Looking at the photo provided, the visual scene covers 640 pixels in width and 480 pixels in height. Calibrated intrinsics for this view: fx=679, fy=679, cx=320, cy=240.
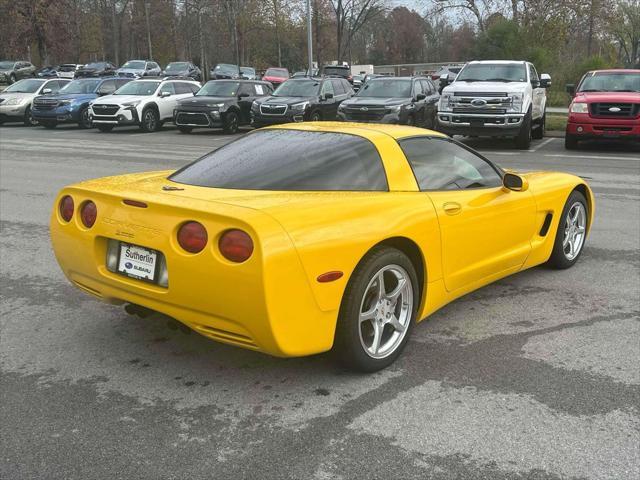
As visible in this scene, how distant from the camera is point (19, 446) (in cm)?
A: 296

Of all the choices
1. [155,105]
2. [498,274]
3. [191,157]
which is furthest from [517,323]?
[155,105]

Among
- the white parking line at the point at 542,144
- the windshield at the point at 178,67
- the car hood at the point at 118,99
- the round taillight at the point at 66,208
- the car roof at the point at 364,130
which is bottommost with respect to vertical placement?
the white parking line at the point at 542,144

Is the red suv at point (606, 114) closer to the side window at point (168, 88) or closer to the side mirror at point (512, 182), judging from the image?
the side mirror at point (512, 182)

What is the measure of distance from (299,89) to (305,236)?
18205 millimetres

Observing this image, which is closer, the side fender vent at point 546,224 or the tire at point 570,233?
the side fender vent at point 546,224

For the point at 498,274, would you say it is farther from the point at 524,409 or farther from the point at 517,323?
the point at 524,409

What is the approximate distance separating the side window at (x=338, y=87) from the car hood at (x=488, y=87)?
244 inches

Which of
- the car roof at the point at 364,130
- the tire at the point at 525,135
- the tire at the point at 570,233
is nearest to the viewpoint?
the car roof at the point at 364,130

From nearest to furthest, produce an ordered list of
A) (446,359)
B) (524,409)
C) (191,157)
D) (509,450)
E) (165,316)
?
(509,450) → (524,409) → (165,316) → (446,359) → (191,157)

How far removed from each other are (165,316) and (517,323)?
2302 mm

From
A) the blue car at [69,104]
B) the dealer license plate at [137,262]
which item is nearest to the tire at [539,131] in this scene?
the blue car at [69,104]

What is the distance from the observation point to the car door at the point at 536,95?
652 inches

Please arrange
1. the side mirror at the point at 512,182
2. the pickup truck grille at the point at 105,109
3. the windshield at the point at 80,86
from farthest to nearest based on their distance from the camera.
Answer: the windshield at the point at 80,86
the pickup truck grille at the point at 105,109
the side mirror at the point at 512,182

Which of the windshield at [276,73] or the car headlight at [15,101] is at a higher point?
the windshield at [276,73]
